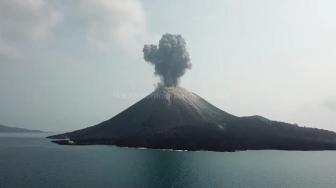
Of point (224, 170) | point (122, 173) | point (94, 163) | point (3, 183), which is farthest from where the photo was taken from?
point (94, 163)

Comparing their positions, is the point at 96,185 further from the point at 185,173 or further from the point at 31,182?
the point at 185,173

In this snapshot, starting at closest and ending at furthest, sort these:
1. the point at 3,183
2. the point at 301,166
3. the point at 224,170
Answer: the point at 3,183, the point at 224,170, the point at 301,166

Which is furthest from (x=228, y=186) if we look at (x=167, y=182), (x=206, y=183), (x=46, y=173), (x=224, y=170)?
(x=46, y=173)

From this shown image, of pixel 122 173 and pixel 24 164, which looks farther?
pixel 24 164

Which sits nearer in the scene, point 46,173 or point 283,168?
point 46,173

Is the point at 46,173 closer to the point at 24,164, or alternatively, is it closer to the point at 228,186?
the point at 24,164

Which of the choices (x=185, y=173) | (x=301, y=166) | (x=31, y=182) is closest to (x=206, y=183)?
(x=185, y=173)

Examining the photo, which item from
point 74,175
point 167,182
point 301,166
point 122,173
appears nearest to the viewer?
point 167,182

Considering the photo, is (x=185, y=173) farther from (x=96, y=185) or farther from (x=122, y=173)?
(x=96, y=185)

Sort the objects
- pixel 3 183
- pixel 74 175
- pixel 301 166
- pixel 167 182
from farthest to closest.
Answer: pixel 301 166 < pixel 74 175 < pixel 167 182 < pixel 3 183
